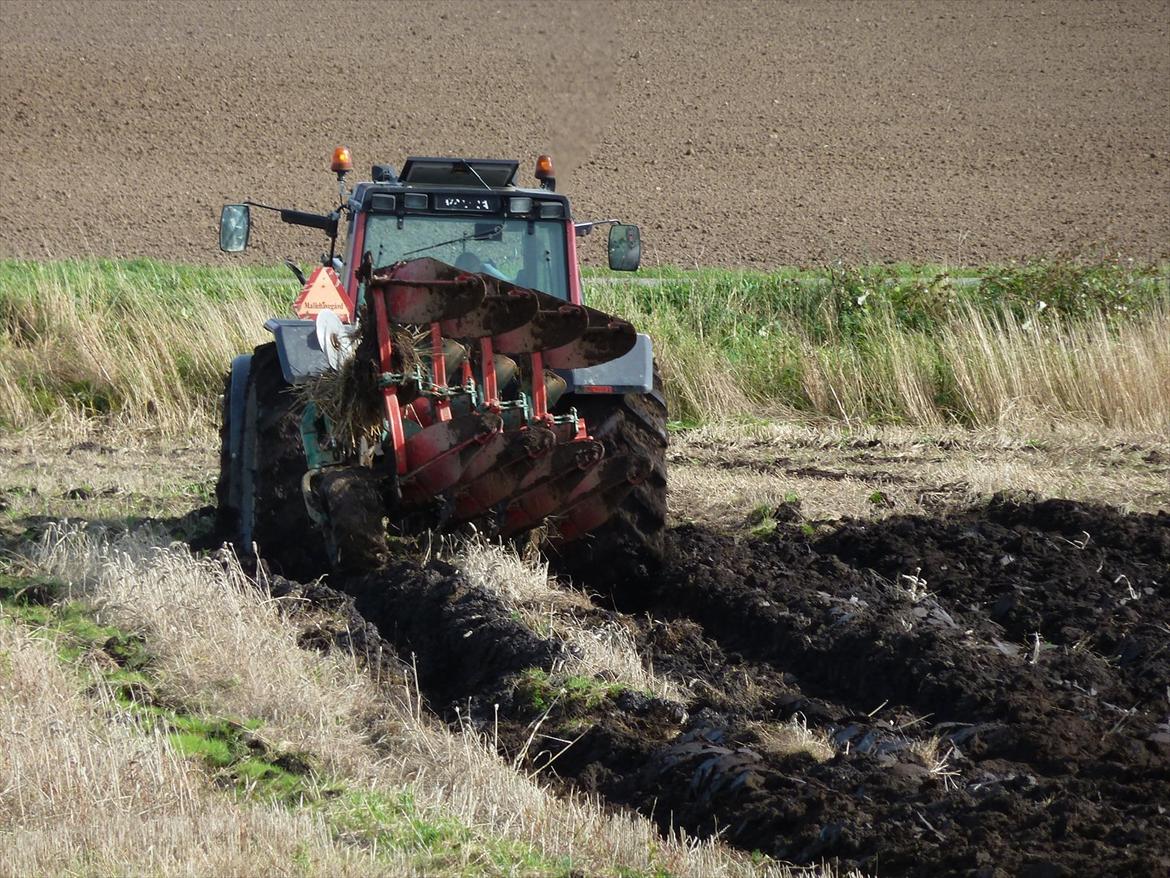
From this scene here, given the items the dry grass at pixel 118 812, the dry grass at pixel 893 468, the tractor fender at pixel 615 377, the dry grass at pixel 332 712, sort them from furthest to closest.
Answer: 1. the dry grass at pixel 893 468
2. the tractor fender at pixel 615 377
3. the dry grass at pixel 332 712
4. the dry grass at pixel 118 812

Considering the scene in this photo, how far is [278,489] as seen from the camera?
6.54 metres

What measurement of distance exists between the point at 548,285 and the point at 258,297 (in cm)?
640

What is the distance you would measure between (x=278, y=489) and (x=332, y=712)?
6.65ft

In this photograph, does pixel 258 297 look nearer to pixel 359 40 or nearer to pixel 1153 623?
pixel 1153 623

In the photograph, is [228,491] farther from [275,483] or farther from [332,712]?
[332,712]

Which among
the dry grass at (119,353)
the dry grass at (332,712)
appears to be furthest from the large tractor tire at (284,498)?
the dry grass at (119,353)

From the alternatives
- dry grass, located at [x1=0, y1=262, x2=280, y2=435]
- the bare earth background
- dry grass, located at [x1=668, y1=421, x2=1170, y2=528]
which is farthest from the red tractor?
the bare earth background

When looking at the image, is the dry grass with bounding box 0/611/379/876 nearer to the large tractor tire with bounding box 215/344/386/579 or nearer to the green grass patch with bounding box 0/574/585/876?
the green grass patch with bounding box 0/574/585/876

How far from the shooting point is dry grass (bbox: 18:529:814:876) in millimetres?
3781

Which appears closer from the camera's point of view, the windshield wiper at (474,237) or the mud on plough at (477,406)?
the mud on plough at (477,406)

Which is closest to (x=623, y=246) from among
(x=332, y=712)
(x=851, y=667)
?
(x=851, y=667)

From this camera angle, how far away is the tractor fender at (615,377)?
677cm

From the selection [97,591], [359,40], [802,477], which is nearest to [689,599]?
[97,591]

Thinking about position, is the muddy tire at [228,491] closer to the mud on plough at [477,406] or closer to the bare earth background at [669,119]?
the mud on plough at [477,406]
